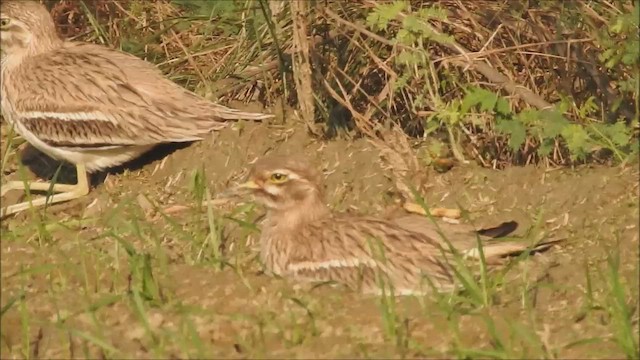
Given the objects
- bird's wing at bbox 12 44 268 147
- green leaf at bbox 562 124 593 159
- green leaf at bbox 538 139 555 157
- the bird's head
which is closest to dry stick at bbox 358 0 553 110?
green leaf at bbox 538 139 555 157

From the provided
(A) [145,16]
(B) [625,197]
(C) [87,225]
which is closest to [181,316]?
(C) [87,225]

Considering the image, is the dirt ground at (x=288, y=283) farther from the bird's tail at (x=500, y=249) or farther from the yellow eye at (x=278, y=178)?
the yellow eye at (x=278, y=178)

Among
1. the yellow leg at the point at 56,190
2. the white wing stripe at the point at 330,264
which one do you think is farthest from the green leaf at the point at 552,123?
the yellow leg at the point at 56,190

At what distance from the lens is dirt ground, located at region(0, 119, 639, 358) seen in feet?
16.5

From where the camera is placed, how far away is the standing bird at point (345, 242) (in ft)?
18.5

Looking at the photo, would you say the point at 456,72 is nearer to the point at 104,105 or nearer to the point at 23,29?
the point at 104,105

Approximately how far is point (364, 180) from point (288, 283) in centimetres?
128

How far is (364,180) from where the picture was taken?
22.5 ft

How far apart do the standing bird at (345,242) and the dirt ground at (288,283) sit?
0.41 feet

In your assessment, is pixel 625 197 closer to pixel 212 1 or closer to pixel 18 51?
pixel 212 1

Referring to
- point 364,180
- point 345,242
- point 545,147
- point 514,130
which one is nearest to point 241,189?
point 345,242

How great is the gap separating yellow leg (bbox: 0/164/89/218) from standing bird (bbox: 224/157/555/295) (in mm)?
1380

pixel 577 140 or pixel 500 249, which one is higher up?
pixel 577 140

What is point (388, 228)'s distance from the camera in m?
5.89
